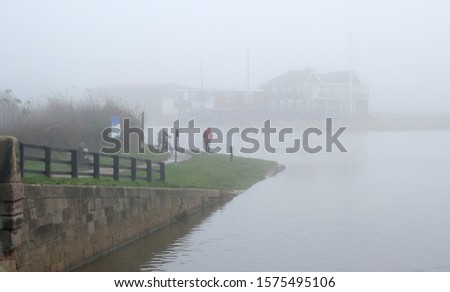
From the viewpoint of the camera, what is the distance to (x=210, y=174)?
2898 cm

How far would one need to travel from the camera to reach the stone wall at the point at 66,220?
11805 millimetres

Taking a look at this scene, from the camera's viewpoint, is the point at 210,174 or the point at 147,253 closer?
the point at 147,253

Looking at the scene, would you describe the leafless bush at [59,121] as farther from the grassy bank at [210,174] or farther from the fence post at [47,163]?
the fence post at [47,163]

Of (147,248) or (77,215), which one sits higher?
(77,215)

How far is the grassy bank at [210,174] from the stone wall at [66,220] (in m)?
0.43

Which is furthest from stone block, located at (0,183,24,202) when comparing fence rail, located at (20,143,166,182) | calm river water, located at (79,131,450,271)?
calm river water, located at (79,131,450,271)

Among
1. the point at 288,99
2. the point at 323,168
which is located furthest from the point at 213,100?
the point at 323,168

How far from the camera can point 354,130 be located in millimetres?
97812

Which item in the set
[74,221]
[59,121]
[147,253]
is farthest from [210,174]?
[74,221]

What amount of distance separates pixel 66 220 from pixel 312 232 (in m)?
7.17

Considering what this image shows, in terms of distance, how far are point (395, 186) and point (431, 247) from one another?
1413 cm

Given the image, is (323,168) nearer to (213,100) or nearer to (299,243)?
(299,243)

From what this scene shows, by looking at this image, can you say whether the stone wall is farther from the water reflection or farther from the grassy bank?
the grassy bank

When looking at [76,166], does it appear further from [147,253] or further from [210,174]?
[210,174]
